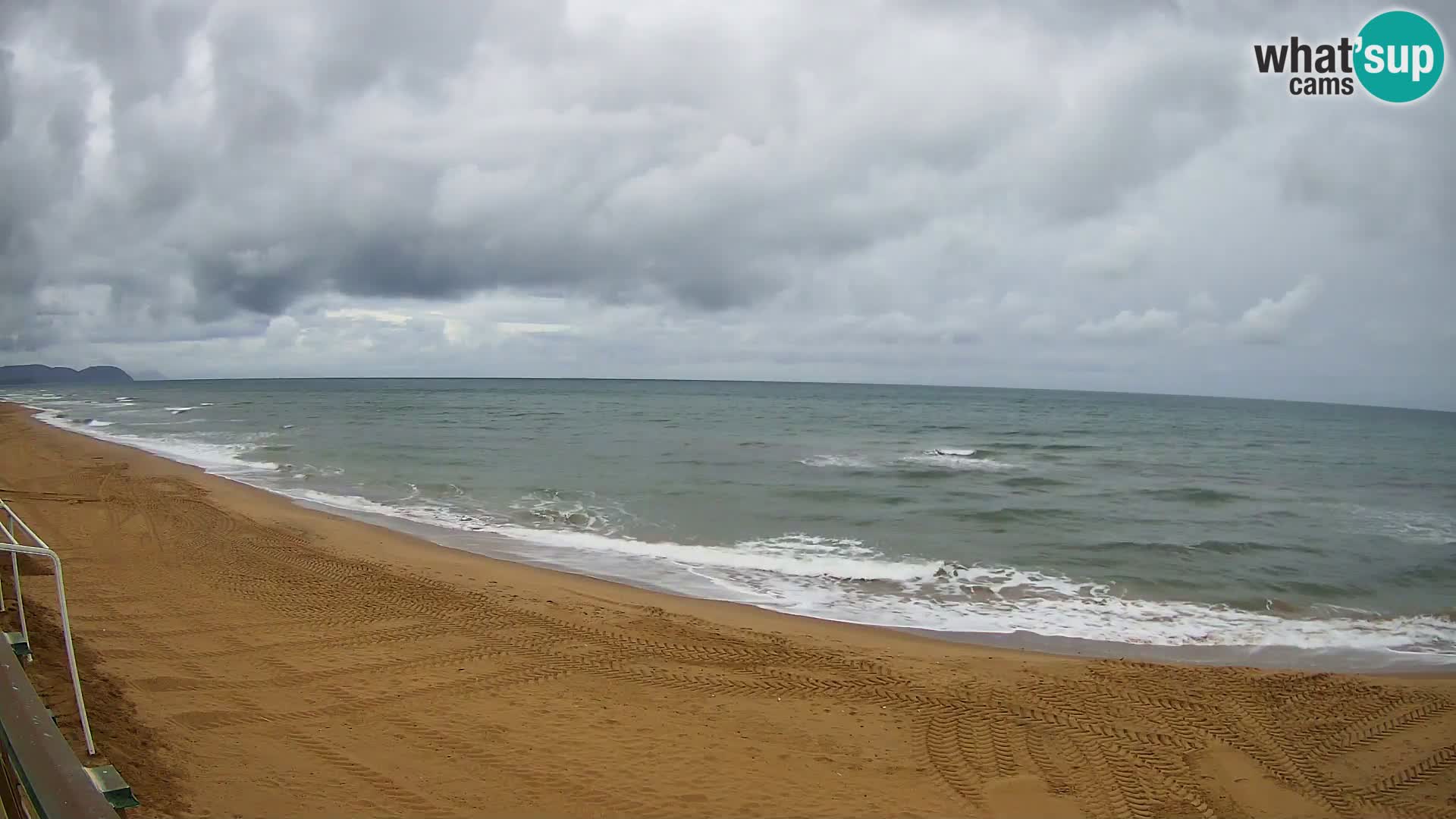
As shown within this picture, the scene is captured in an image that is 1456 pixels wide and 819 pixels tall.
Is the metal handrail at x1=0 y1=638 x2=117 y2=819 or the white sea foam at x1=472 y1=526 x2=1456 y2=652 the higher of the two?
the metal handrail at x1=0 y1=638 x2=117 y2=819

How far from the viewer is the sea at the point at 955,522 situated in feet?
34.7

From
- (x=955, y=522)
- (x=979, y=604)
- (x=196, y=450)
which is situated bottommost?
(x=979, y=604)

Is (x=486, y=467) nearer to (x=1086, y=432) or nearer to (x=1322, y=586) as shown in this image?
(x=1322, y=586)

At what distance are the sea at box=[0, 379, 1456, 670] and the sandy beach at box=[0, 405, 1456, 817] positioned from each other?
5.54ft

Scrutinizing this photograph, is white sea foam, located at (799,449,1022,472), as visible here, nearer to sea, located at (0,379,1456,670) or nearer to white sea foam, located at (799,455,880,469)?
white sea foam, located at (799,455,880,469)

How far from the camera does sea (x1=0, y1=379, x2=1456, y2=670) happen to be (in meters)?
10.6

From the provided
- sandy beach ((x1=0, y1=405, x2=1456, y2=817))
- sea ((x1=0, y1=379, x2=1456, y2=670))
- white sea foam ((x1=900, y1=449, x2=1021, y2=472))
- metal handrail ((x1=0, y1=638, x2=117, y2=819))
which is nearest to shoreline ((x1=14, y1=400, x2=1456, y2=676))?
sea ((x1=0, y1=379, x2=1456, y2=670))

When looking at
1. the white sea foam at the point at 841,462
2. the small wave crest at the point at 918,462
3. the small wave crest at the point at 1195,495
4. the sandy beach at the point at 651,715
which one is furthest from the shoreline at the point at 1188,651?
the small wave crest at the point at 918,462

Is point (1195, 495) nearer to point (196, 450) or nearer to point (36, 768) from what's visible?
point (36, 768)

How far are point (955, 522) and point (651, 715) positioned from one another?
38.9 feet

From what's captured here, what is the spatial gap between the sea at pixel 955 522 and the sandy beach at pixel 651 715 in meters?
1.69

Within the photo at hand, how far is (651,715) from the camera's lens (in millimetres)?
6562

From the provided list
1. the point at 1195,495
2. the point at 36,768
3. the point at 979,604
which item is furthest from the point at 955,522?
the point at 36,768

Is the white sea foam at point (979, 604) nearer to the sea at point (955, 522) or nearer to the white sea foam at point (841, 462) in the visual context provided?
the sea at point (955, 522)
